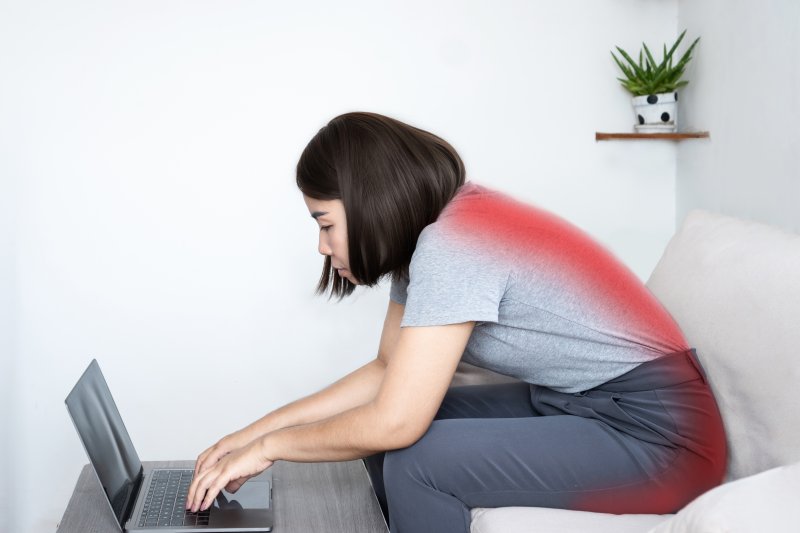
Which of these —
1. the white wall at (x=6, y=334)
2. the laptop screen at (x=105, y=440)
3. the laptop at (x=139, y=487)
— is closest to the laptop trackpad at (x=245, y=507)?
the laptop at (x=139, y=487)

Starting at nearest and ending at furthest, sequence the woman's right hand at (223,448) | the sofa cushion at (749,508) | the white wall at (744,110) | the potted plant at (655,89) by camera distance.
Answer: the sofa cushion at (749,508)
the woman's right hand at (223,448)
the white wall at (744,110)
the potted plant at (655,89)

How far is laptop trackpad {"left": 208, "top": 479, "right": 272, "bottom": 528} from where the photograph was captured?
137 centimetres

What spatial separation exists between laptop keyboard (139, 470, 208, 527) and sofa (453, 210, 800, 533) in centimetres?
46

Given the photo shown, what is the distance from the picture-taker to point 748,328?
52.2 inches

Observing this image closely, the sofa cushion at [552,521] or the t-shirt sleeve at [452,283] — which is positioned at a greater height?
the t-shirt sleeve at [452,283]

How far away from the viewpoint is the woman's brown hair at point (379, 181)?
1346mm

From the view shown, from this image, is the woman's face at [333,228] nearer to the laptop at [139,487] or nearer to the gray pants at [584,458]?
the gray pants at [584,458]

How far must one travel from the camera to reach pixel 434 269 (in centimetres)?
125

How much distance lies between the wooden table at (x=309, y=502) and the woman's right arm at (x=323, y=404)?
0.31ft

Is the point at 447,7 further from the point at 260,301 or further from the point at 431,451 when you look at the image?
the point at 431,451

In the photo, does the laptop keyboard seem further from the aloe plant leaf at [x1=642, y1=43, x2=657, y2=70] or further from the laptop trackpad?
the aloe plant leaf at [x1=642, y1=43, x2=657, y2=70]

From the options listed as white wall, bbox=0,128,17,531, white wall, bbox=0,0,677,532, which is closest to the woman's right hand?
white wall, bbox=0,0,677,532

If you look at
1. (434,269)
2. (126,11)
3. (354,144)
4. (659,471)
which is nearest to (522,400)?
(659,471)

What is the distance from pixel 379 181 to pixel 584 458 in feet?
1.71
